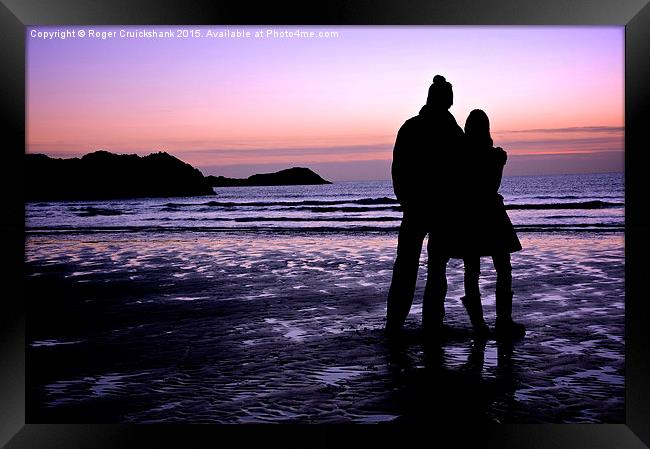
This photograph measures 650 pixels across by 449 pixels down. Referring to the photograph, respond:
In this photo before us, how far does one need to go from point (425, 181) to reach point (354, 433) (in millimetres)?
2068

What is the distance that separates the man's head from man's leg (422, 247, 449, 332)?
3.50ft

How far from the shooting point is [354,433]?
400 cm

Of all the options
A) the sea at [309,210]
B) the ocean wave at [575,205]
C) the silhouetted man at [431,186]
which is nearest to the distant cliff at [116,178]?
the sea at [309,210]

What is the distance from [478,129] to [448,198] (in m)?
0.56

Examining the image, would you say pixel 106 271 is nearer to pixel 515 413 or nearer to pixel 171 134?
pixel 515 413

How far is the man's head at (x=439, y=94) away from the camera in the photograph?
523 centimetres

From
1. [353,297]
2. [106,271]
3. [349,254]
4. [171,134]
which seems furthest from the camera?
[171,134]

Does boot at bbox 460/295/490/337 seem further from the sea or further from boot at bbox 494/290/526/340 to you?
the sea

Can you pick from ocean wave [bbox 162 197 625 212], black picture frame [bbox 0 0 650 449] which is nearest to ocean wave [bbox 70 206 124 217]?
ocean wave [bbox 162 197 625 212]

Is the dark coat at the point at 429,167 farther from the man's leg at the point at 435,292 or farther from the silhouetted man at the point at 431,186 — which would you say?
the man's leg at the point at 435,292

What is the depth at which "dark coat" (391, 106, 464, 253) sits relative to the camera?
5254 mm

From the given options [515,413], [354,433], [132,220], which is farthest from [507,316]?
[132,220]
